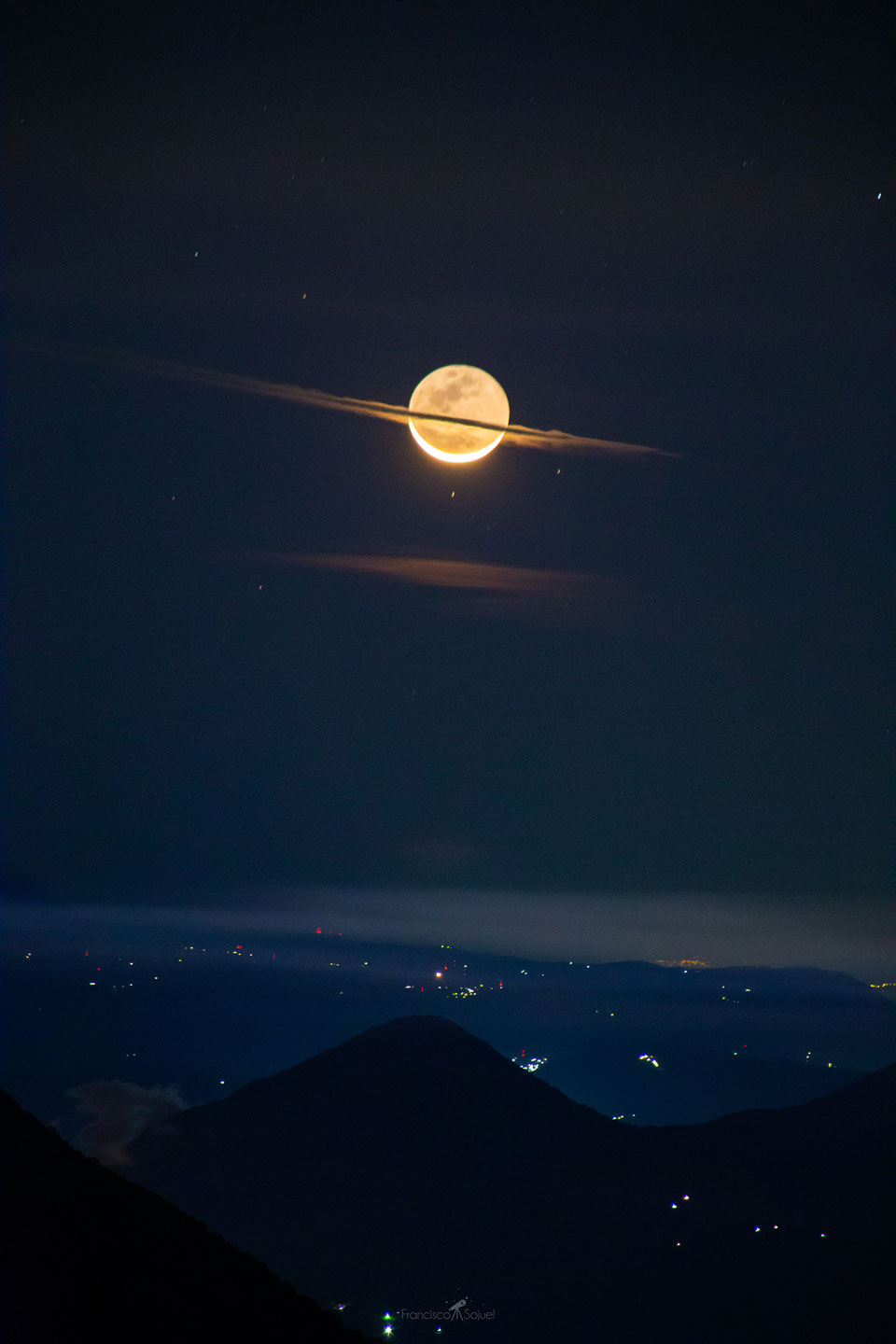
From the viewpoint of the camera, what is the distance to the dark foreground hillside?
2652 centimetres

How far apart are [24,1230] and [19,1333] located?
446 centimetres

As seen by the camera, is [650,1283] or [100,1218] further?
[650,1283]

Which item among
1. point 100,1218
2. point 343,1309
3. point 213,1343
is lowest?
point 343,1309

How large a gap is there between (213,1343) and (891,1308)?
594ft

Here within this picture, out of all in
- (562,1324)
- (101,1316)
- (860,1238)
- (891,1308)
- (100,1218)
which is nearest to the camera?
(101,1316)

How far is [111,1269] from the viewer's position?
29547mm

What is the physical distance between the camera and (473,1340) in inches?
6767

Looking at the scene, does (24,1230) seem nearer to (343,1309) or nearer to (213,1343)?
(213,1343)

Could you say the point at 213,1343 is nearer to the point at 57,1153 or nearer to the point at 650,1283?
the point at 57,1153

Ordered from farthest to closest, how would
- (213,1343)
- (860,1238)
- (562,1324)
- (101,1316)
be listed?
(860,1238), (562,1324), (213,1343), (101,1316)

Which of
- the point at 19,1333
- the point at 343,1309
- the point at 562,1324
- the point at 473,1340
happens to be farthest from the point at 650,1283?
the point at 19,1333

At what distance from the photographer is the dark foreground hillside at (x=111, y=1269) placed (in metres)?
26.5

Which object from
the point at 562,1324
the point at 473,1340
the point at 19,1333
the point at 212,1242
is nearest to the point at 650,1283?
the point at 562,1324

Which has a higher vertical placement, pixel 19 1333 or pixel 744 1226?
pixel 19 1333
